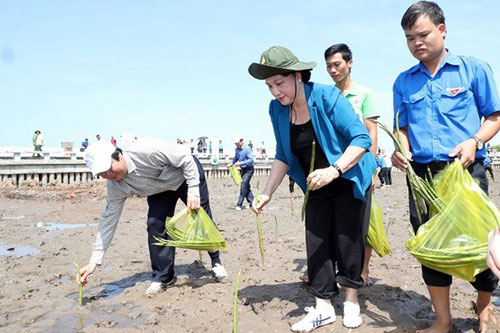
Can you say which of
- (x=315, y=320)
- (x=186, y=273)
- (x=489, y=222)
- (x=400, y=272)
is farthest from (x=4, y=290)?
(x=489, y=222)

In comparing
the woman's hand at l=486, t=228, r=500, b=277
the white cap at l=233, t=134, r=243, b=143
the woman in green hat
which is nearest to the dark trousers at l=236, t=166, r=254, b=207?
the white cap at l=233, t=134, r=243, b=143

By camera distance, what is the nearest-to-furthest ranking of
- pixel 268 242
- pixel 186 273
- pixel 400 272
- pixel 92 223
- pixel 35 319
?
pixel 35 319
pixel 400 272
pixel 186 273
pixel 268 242
pixel 92 223

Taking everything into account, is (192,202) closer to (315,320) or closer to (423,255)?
(315,320)

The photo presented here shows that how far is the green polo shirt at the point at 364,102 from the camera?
354cm

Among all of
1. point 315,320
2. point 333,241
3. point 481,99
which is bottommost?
point 315,320

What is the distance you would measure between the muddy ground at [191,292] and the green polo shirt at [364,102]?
4.84 ft

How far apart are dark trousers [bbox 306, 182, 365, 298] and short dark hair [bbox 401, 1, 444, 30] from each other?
1.06 m

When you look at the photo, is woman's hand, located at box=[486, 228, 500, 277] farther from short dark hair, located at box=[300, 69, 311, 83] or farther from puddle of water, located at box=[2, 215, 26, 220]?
puddle of water, located at box=[2, 215, 26, 220]

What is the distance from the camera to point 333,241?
3.06 m

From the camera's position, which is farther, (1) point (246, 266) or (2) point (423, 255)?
(1) point (246, 266)

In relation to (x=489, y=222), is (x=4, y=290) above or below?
below

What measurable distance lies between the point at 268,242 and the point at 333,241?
327 centimetres

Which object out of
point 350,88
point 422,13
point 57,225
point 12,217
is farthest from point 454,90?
point 12,217

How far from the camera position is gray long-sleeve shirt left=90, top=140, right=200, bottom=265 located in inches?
150
